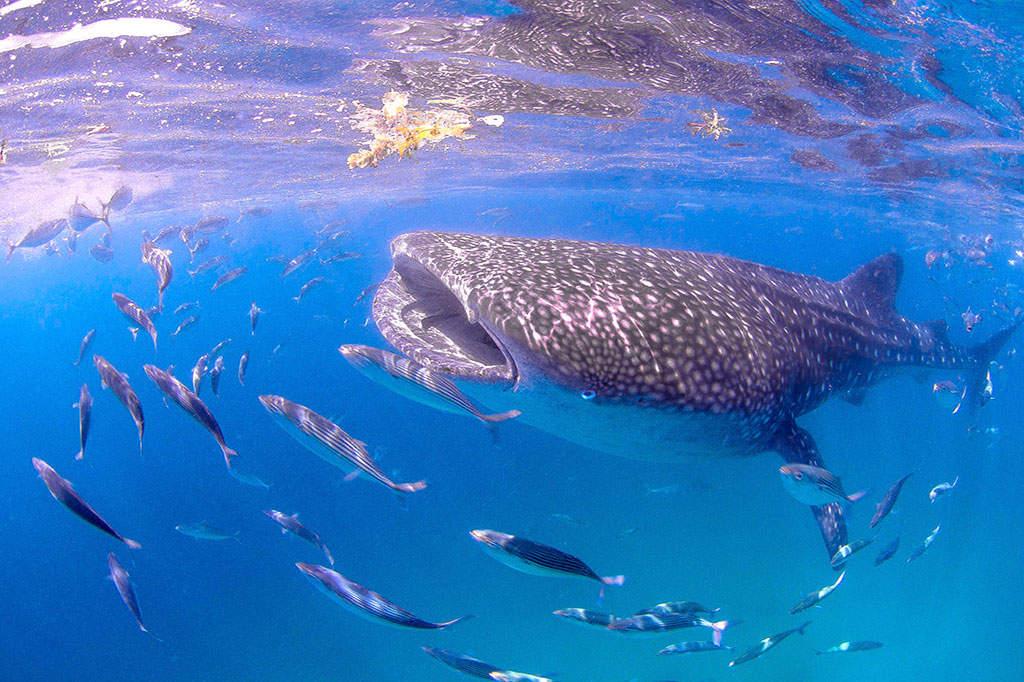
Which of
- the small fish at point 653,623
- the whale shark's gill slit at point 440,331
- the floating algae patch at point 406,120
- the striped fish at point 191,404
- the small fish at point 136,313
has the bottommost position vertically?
the small fish at point 653,623

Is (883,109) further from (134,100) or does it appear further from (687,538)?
(134,100)

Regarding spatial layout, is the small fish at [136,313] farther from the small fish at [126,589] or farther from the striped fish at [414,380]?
the striped fish at [414,380]

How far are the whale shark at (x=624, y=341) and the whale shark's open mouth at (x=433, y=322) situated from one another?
1 cm

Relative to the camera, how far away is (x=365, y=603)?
138 inches

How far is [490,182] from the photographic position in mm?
25969

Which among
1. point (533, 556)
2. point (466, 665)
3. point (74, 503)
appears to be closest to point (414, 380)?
point (533, 556)

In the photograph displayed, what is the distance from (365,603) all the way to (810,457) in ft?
11.8

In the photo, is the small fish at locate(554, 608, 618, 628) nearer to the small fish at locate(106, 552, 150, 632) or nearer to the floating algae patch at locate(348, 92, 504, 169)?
the small fish at locate(106, 552, 150, 632)

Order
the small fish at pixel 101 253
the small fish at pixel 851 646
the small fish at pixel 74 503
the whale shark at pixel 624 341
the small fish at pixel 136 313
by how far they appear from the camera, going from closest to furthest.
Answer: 1. the whale shark at pixel 624 341
2. the small fish at pixel 74 503
3. the small fish at pixel 136 313
4. the small fish at pixel 851 646
5. the small fish at pixel 101 253

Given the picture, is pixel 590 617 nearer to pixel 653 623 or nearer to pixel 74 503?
pixel 653 623

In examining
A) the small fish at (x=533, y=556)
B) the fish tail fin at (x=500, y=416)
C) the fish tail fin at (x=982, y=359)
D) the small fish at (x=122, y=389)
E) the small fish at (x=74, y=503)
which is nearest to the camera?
the fish tail fin at (x=500, y=416)

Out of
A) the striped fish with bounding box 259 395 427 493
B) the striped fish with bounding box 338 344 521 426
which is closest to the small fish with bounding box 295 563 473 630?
the striped fish with bounding box 259 395 427 493

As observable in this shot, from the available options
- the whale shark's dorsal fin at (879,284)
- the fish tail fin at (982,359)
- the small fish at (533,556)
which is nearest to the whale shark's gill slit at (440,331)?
the small fish at (533,556)

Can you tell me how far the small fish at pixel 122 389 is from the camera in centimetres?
373
